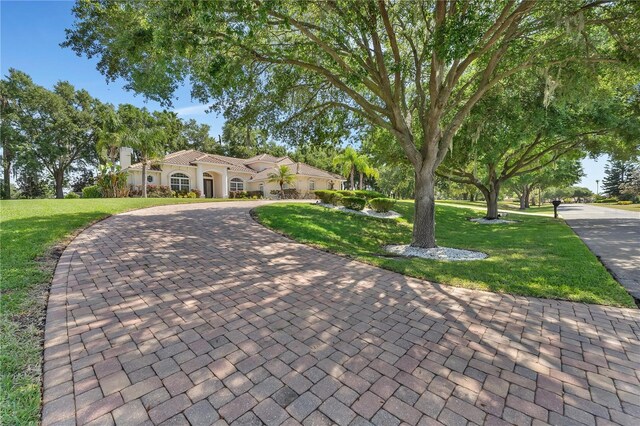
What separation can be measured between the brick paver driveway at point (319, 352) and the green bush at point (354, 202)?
1089 centimetres

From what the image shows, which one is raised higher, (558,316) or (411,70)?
(411,70)

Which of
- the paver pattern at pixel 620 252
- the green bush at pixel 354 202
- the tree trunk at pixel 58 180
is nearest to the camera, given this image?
the paver pattern at pixel 620 252

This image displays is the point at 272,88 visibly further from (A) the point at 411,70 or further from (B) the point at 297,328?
(B) the point at 297,328

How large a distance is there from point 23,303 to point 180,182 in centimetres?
2479

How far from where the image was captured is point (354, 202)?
52.9ft

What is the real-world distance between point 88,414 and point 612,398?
4086mm

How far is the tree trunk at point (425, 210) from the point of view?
26.4 feet

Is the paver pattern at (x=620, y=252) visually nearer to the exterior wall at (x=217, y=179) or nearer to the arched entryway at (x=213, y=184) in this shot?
the exterior wall at (x=217, y=179)

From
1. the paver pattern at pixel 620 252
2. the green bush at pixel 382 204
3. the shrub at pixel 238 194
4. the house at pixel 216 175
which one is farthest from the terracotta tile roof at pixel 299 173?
the paver pattern at pixel 620 252

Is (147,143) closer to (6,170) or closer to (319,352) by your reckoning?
(6,170)

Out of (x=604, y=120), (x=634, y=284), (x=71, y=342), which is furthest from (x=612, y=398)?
(x=604, y=120)

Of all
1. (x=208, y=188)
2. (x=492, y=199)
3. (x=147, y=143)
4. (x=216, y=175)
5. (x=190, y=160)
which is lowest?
(x=492, y=199)

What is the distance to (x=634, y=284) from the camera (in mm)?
5180

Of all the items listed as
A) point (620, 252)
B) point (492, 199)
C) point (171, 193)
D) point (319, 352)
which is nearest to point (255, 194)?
point (171, 193)
